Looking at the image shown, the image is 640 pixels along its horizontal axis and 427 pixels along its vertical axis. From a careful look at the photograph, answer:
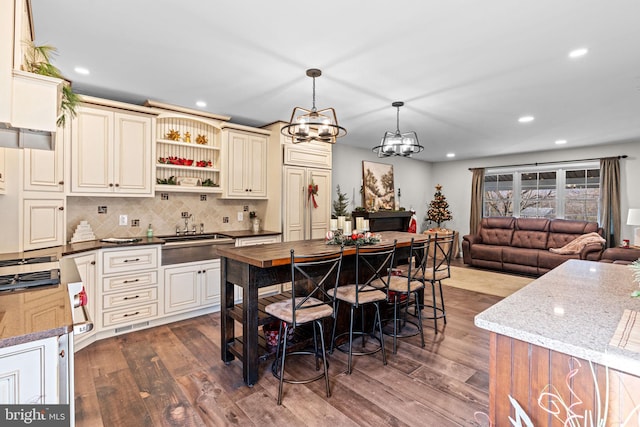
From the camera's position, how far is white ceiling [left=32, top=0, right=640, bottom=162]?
6.59 ft

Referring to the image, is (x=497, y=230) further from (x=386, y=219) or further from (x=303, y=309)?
(x=303, y=309)

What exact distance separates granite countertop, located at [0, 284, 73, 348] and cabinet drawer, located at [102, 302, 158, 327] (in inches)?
72.3

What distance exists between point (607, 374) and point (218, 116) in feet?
14.3

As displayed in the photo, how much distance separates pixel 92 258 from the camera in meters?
3.06

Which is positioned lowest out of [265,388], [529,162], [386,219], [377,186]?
[265,388]

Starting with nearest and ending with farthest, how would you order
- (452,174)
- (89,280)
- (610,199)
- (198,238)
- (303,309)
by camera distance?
(303,309), (89,280), (198,238), (610,199), (452,174)

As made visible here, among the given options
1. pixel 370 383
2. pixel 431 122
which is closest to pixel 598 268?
pixel 370 383

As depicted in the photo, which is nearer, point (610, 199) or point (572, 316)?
point (572, 316)

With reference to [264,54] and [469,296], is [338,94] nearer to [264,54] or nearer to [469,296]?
[264,54]

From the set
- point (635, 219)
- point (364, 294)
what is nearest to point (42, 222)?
point (364, 294)

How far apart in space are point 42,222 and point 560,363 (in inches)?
144

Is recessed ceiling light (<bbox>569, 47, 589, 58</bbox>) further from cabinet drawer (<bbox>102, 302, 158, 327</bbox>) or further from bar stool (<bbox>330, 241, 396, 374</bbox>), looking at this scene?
cabinet drawer (<bbox>102, 302, 158, 327</bbox>)

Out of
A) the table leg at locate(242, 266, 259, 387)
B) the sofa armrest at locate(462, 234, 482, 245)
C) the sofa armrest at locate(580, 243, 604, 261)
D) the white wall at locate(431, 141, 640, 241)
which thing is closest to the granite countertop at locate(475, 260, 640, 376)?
the table leg at locate(242, 266, 259, 387)

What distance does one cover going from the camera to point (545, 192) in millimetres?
6922
